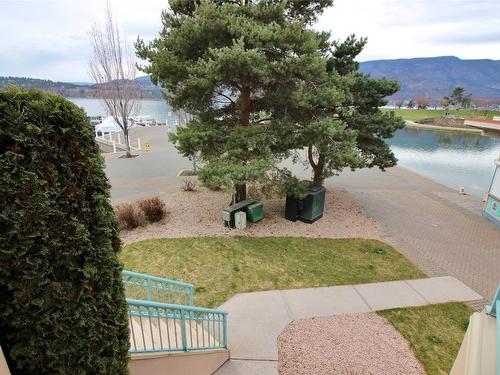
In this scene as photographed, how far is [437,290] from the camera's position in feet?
23.9

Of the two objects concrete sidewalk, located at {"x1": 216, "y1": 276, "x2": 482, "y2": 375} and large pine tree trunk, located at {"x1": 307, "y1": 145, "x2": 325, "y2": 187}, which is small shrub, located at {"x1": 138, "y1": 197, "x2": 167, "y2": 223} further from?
large pine tree trunk, located at {"x1": 307, "y1": 145, "x2": 325, "y2": 187}

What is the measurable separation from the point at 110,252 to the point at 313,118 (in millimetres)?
8214

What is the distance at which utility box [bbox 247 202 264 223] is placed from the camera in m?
10.4

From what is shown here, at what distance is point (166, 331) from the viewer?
4266 millimetres

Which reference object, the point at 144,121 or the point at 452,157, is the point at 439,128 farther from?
the point at 144,121

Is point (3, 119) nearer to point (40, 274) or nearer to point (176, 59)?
point (40, 274)

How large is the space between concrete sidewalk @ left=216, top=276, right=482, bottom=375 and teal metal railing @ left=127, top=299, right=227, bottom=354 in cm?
51

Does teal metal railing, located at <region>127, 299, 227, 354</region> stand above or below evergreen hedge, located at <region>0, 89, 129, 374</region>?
below

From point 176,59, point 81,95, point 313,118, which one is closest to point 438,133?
point 313,118

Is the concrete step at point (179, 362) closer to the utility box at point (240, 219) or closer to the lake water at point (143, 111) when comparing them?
the lake water at point (143, 111)

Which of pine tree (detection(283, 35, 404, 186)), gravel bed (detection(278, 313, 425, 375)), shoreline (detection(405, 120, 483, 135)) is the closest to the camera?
gravel bed (detection(278, 313, 425, 375))

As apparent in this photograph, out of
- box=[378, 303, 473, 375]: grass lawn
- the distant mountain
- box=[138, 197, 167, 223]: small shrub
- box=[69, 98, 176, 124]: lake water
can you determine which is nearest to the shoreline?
box=[69, 98, 176, 124]: lake water

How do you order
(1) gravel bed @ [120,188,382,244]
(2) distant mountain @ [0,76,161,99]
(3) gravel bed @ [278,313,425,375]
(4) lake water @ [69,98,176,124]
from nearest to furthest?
(2) distant mountain @ [0,76,161,99]
(3) gravel bed @ [278,313,425,375]
(1) gravel bed @ [120,188,382,244]
(4) lake water @ [69,98,176,124]

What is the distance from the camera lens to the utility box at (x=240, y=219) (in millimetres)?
9992
